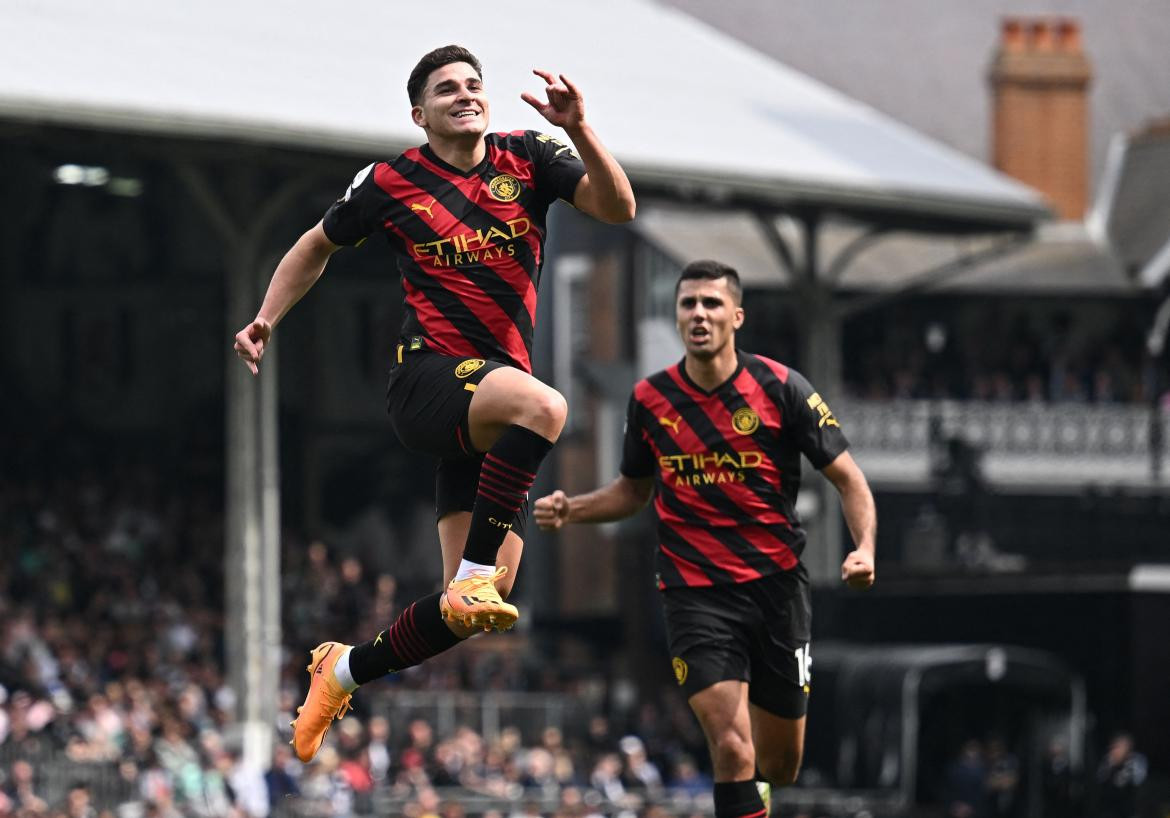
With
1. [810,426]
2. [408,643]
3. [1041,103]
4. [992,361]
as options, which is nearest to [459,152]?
[408,643]

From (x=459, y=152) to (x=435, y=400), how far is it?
0.83 m

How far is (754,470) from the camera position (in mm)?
10773

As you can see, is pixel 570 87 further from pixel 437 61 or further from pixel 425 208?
pixel 425 208

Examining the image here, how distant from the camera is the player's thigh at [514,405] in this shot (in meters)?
9.01

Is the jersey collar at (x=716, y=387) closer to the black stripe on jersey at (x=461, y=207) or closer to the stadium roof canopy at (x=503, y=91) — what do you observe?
the black stripe on jersey at (x=461, y=207)

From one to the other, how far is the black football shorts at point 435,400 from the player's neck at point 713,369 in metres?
1.56

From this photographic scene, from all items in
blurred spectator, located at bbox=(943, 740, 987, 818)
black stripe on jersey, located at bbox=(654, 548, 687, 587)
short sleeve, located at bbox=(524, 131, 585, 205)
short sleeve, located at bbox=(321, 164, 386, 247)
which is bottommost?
blurred spectator, located at bbox=(943, 740, 987, 818)

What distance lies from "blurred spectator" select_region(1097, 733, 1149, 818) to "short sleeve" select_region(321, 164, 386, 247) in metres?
16.2

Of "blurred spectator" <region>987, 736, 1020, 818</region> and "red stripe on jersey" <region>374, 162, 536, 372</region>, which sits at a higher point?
"red stripe on jersey" <region>374, 162, 536, 372</region>

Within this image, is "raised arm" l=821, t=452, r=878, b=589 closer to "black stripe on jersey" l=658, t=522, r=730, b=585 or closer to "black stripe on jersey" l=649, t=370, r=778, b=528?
"black stripe on jersey" l=649, t=370, r=778, b=528

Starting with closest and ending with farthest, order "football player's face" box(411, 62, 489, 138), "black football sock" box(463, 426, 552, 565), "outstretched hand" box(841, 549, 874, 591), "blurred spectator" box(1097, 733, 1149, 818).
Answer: "football player's face" box(411, 62, 489, 138), "black football sock" box(463, 426, 552, 565), "outstretched hand" box(841, 549, 874, 591), "blurred spectator" box(1097, 733, 1149, 818)

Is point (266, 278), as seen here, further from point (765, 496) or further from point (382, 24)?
point (765, 496)

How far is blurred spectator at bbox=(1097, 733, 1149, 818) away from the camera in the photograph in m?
24.2

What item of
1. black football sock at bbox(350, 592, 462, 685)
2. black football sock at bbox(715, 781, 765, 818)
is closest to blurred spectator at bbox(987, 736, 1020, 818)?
black football sock at bbox(715, 781, 765, 818)
